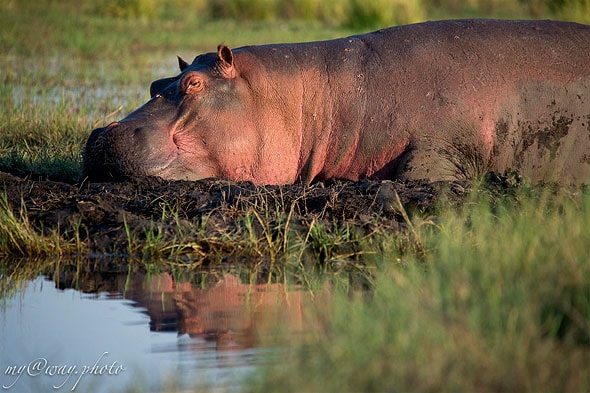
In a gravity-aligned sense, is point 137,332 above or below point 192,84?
below

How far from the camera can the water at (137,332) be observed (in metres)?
4.34

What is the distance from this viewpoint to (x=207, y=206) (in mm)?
6777

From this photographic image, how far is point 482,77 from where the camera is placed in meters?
7.31

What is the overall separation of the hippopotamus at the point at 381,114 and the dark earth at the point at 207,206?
240 mm

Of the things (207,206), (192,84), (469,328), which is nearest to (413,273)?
(469,328)

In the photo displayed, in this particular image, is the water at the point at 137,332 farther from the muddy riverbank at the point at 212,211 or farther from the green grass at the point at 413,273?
the muddy riverbank at the point at 212,211

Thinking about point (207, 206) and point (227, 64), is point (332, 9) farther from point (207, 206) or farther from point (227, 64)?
point (207, 206)

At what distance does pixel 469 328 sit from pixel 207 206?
3.09m

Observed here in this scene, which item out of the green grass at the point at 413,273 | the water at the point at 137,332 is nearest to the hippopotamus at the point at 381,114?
the green grass at the point at 413,273

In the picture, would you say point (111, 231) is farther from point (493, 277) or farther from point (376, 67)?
point (493, 277)

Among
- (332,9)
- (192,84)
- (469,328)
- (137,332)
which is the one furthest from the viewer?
(332,9)

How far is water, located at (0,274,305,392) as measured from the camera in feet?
14.2

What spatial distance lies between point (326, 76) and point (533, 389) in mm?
4166

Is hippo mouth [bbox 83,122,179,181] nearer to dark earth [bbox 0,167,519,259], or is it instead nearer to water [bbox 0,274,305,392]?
dark earth [bbox 0,167,519,259]
